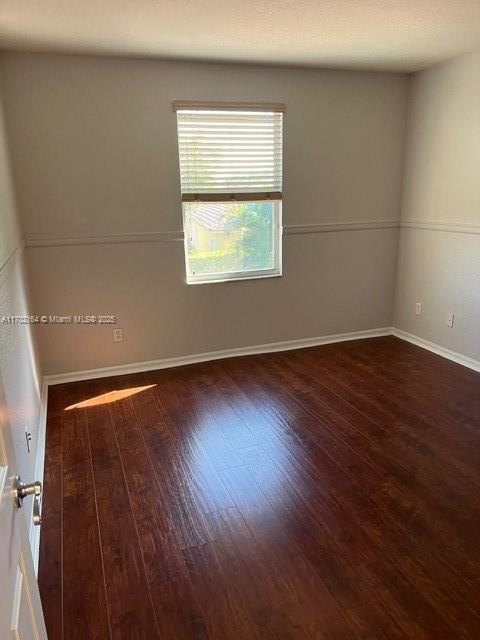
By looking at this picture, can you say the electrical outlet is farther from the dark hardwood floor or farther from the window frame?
the window frame

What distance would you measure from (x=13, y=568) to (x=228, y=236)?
3.32 m

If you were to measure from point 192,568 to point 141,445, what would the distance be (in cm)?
101

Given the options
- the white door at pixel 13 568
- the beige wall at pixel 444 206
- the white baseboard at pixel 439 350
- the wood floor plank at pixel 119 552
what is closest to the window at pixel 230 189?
the beige wall at pixel 444 206

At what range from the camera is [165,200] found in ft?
11.8

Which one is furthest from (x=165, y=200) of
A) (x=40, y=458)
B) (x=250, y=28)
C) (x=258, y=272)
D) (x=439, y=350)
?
(x=439, y=350)

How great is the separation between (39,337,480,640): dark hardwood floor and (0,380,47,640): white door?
73cm

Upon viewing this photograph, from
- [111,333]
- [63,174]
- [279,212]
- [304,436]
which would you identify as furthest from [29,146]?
[304,436]

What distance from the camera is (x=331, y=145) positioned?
3.96 metres

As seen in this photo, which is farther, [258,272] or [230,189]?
[258,272]

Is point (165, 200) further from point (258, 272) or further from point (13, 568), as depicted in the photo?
point (13, 568)

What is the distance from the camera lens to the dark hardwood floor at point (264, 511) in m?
1.58

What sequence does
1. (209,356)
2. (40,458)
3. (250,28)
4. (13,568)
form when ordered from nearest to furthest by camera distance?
(13,568) → (40,458) → (250,28) → (209,356)

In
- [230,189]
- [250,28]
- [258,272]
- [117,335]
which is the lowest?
[117,335]

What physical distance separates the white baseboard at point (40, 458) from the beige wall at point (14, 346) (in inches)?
3.2
